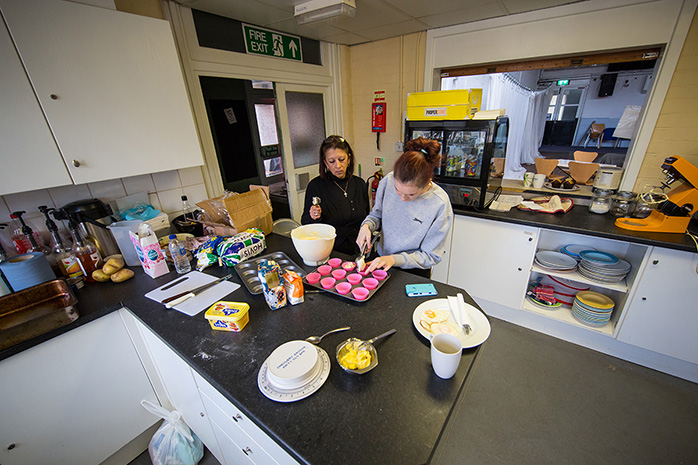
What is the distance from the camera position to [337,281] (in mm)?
1103

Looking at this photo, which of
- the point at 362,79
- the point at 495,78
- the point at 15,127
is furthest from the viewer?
the point at 495,78

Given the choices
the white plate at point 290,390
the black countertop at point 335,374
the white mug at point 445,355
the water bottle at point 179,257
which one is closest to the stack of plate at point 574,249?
the black countertop at point 335,374

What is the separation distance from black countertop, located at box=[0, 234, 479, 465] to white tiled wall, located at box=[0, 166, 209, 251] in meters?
0.57

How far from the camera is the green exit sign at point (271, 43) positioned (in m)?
2.17

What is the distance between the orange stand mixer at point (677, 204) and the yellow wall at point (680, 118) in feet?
1.07

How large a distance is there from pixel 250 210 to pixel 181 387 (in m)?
0.92

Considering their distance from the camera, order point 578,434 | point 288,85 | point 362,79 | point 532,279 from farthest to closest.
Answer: point 362,79
point 288,85
point 532,279
point 578,434

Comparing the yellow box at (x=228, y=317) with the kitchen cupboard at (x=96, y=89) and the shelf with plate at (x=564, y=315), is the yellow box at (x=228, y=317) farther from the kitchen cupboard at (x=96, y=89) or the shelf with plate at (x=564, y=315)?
the shelf with plate at (x=564, y=315)

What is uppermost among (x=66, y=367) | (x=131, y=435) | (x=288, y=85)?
(x=288, y=85)

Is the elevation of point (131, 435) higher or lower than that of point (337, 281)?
lower

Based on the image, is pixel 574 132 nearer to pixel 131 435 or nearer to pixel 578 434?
pixel 578 434

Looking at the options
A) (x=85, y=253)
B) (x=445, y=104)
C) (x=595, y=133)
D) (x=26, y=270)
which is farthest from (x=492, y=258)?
(x=595, y=133)

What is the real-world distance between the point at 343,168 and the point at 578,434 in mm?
1946

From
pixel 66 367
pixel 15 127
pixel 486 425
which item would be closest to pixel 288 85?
pixel 15 127
